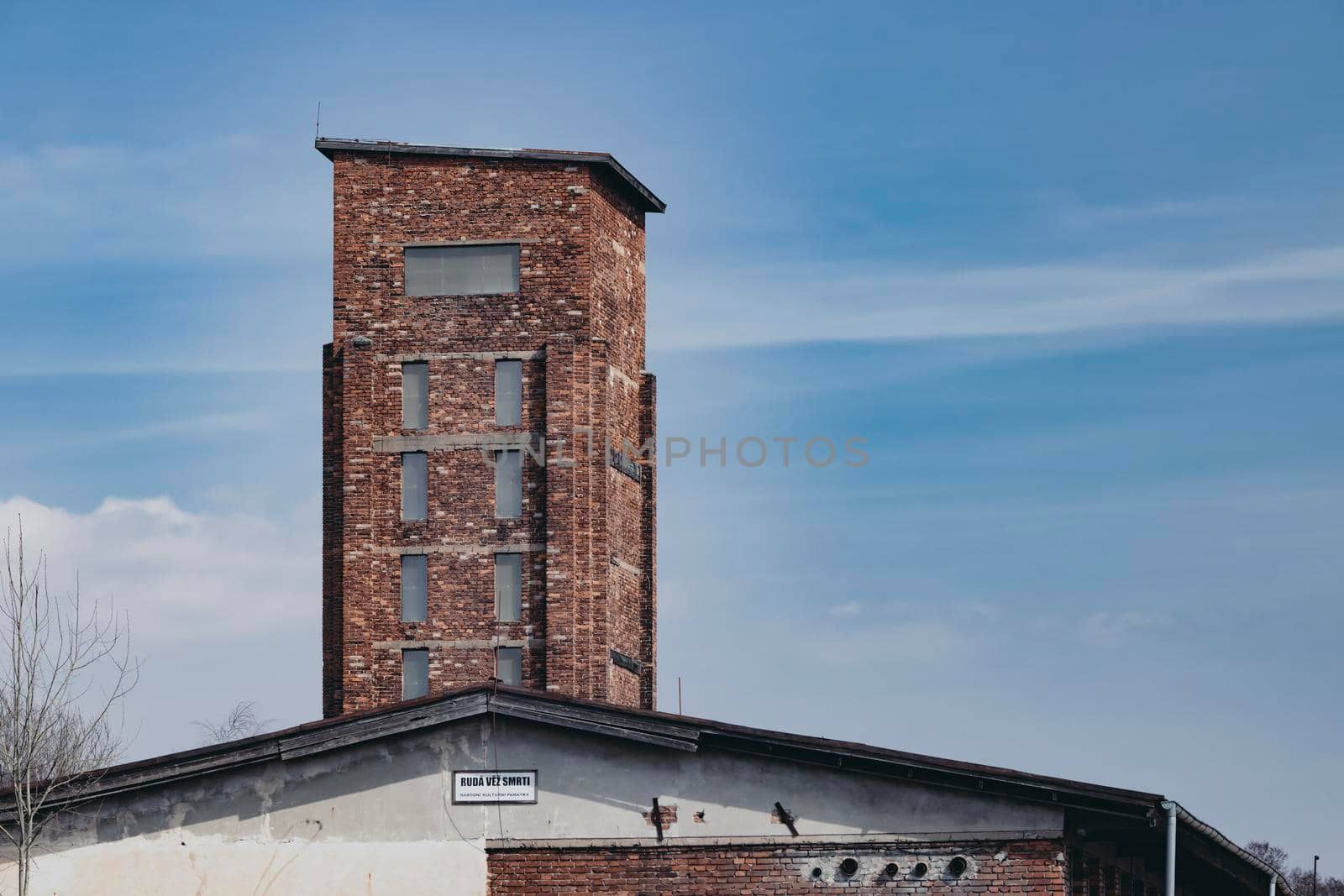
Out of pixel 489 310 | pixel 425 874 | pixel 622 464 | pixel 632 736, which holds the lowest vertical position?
pixel 425 874

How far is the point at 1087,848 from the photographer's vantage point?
1073 inches

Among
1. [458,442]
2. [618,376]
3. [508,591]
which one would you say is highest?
[618,376]

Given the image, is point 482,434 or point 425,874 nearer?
point 425,874

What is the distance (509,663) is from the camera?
47.9 meters

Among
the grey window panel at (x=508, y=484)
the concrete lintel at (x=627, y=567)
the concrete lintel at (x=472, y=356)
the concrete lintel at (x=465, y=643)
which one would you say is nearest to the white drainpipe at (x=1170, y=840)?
the concrete lintel at (x=465, y=643)

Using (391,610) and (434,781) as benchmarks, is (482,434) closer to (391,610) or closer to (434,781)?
(391,610)

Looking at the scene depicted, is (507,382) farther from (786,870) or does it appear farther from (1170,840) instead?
(1170,840)

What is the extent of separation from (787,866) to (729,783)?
1239mm

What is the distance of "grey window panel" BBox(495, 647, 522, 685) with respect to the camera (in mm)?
47844

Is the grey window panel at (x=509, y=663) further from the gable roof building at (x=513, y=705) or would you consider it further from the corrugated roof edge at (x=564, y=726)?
the corrugated roof edge at (x=564, y=726)

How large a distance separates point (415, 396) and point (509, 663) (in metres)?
6.52

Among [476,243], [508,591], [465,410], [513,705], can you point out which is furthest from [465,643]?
[513,705]

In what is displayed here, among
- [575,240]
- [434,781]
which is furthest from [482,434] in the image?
[434,781]

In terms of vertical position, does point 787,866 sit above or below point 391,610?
below
